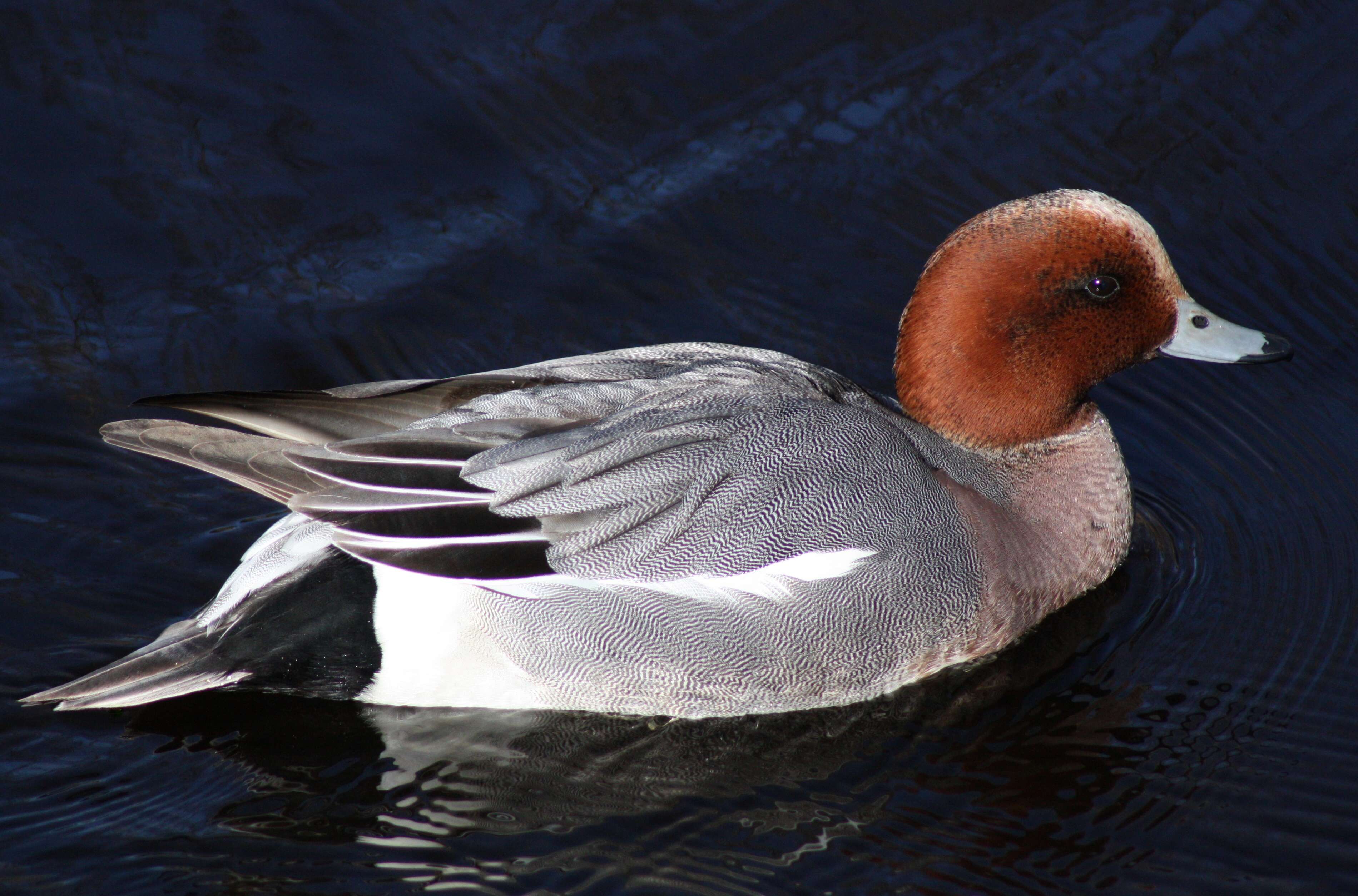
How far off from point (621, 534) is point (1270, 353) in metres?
2.19

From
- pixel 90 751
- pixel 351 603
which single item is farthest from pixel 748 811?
pixel 90 751

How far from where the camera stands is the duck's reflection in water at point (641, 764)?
395 centimetres

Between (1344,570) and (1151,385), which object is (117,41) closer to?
(1151,385)

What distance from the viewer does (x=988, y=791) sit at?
412cm

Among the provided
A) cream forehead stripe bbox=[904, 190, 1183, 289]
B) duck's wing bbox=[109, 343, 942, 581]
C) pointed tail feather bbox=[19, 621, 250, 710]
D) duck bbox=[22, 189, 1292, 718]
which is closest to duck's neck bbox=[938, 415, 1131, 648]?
duck bbox=[22, 189, 1292, 718]

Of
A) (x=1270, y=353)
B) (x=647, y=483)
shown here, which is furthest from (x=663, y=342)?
(x=1270, y=353)

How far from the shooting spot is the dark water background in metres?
3.94

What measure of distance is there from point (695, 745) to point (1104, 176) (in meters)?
3.63

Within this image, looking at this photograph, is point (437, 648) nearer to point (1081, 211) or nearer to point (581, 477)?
point (581, 477)

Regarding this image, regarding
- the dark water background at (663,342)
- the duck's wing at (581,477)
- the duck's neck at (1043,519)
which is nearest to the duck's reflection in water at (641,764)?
the dark water background at (663,342)

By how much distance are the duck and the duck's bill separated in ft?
0.95

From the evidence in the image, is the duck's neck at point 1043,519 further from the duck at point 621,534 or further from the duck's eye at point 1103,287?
the duck's eye at point 1103,287

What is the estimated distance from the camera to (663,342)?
5852 millimetres

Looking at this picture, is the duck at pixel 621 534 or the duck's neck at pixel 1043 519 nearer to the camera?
the duck at pixel 621 534
